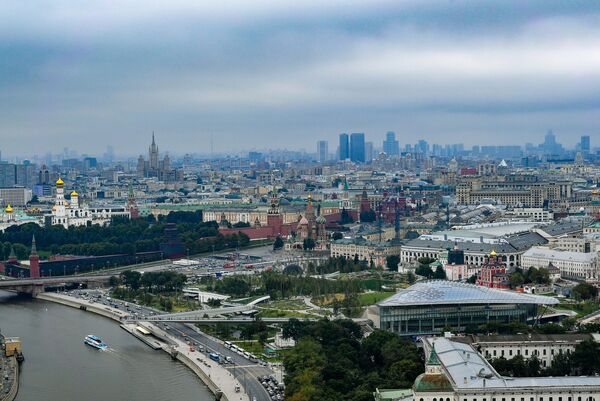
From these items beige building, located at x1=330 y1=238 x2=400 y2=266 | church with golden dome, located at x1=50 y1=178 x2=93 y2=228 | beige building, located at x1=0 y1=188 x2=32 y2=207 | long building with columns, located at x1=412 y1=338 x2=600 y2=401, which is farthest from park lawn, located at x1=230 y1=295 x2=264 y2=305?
beige building, located at x1=0 y1=188 x2=32 y2=207

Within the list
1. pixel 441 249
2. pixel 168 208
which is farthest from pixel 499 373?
pixel 168 208

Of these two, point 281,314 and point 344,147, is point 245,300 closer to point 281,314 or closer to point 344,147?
point 281,314

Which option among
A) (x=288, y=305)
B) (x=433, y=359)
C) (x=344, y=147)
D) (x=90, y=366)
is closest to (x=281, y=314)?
(x=288, y=305)

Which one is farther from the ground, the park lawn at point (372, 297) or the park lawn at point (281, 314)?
the park lawn at point (372, 297)

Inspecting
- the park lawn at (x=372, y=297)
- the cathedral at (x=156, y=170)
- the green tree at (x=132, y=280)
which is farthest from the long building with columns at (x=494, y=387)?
the cathedral at (x=156, y=170)

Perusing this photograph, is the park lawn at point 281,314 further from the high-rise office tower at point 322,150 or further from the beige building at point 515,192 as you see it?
the high-rise office tower at point 322,150

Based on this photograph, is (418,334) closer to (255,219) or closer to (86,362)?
(86,362)
